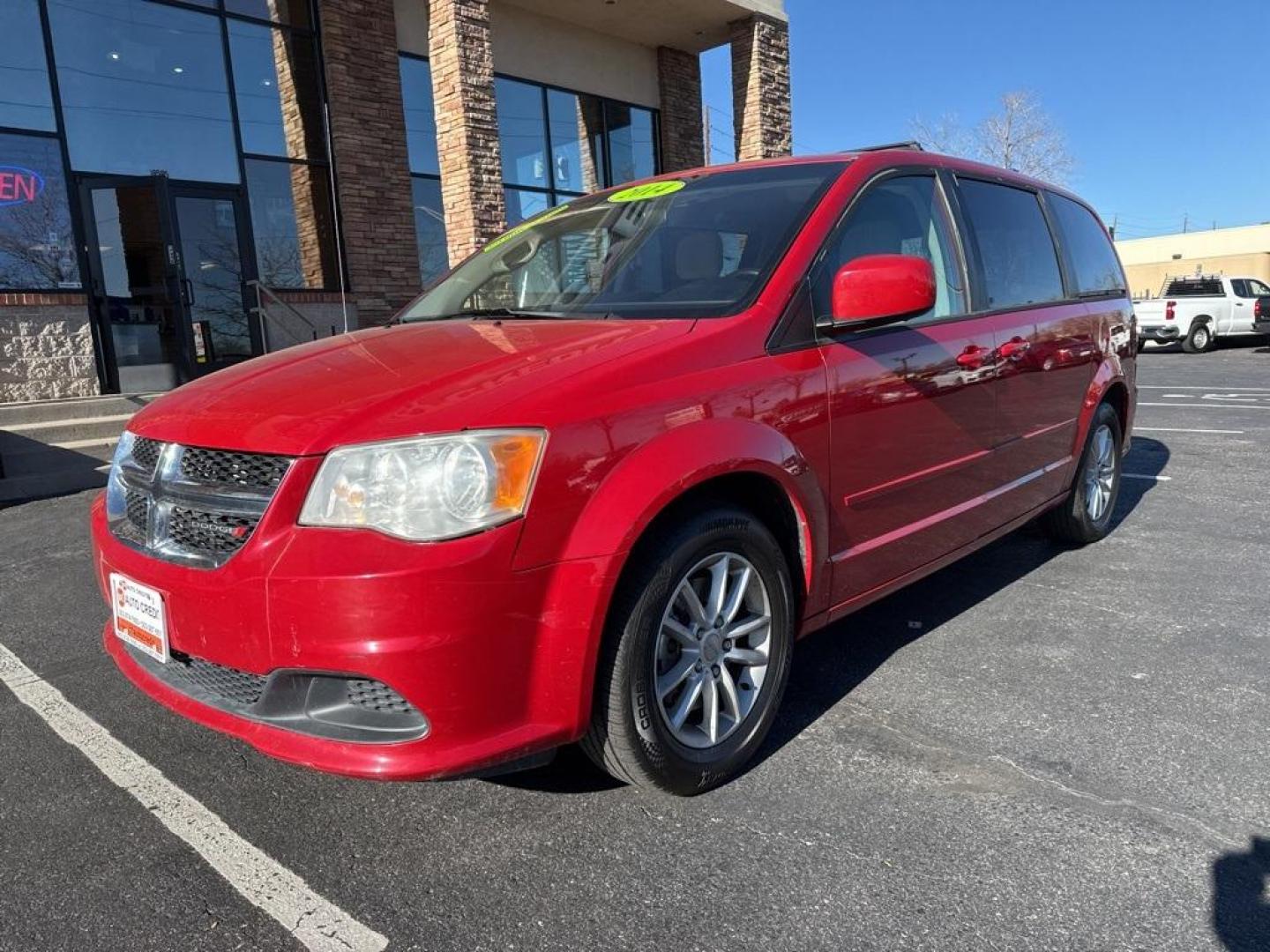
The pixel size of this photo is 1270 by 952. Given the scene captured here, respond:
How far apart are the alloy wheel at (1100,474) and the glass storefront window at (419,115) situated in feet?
31.1

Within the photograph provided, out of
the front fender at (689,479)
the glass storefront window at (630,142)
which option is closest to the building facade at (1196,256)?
the glass storefront window at (630,142)

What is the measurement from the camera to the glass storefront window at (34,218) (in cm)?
882

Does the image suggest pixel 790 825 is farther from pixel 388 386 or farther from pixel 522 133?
pixel 522 133

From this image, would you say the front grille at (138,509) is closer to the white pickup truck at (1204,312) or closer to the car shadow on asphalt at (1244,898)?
the car shadow on asphalt at (1244,898)

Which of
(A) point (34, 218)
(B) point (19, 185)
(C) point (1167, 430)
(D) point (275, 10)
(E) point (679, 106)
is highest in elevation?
(D) point (275, 10)

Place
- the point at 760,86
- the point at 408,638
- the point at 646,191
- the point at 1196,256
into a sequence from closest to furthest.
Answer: the point at 408,638, the point at 646,191, the point at 760,86, the point at 1196,256

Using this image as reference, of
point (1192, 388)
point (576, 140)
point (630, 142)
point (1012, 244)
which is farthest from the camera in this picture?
point (630, 142)

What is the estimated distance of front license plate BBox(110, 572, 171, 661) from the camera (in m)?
2.34

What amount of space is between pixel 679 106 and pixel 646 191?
1270cm

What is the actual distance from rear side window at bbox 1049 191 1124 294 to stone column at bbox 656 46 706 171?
10.3 metres

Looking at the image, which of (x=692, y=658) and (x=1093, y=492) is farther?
(x=1093, y=492)

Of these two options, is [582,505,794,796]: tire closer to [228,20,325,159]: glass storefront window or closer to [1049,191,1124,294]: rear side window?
[1049,191,1124,294]: rear side window

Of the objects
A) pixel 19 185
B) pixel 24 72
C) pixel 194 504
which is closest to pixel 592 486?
pixel 194 504

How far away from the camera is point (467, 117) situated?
377 inches
